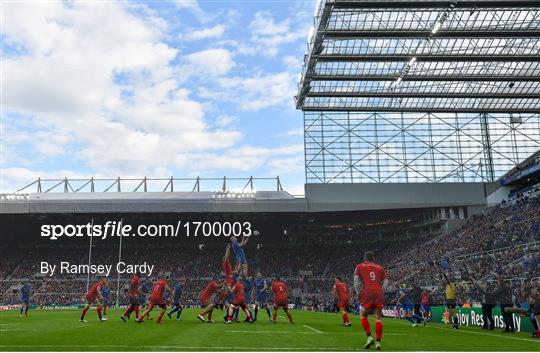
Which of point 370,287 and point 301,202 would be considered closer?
point 370,287

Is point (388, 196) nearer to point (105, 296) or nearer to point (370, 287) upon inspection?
point (105, 296)

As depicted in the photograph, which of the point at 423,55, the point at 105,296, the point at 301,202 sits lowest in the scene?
the point at 105,296

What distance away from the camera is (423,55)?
45812 mm

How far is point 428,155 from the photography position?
62438 millimetres

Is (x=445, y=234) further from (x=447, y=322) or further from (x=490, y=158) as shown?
(x=447, y=322)

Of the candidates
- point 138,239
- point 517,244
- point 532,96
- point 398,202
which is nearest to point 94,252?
Result: point 138,239

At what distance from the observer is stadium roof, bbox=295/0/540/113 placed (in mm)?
39969

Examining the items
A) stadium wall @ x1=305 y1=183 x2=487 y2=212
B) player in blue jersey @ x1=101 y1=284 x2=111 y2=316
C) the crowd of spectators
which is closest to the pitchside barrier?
the crowd of spectators

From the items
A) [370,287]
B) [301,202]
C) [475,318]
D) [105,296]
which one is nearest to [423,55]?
[301,202]

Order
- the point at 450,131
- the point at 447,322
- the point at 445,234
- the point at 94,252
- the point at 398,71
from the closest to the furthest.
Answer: the point at 447,322 → the point at 398,71 → the point at 445,234 → the point at 450,131 → the point at 94,252

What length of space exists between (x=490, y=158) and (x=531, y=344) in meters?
53.3

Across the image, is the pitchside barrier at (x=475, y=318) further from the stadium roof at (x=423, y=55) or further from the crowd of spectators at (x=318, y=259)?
the stadium roof at (x=423, y=55)

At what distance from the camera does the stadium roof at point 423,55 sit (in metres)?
40.0

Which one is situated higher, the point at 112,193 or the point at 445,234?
the point at 112,193
